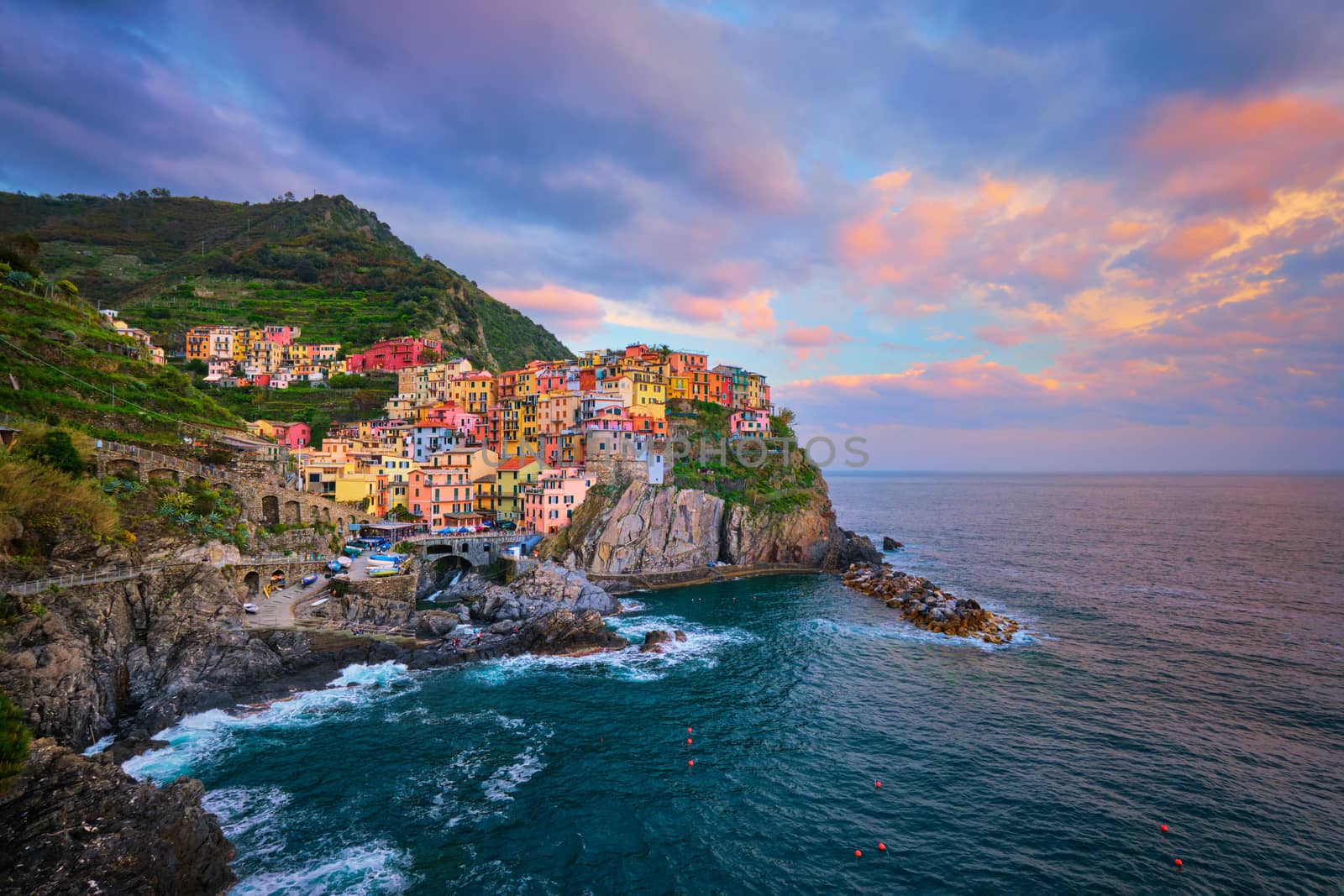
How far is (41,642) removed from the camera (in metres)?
27.7

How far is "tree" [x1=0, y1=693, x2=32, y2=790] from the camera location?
18172mm

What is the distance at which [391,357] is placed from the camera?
110 m

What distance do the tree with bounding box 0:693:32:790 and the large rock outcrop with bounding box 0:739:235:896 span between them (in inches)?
20.6

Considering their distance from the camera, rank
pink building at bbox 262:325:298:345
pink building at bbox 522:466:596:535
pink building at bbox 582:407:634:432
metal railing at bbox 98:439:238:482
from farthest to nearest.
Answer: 1. pink building at bbox 262:325:298:345
2. pink building at bbox 582:407:634:432
3. pink building at bbox 522:466:596:535
4. metal railing at bbox 98:439:238:482

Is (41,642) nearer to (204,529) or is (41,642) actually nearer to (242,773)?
(242,773)

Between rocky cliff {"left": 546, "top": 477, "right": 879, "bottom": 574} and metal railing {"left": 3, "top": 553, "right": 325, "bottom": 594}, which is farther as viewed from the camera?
rocky cliff {"left": 546, "top": 477, "right": 879, "bottom": 574}

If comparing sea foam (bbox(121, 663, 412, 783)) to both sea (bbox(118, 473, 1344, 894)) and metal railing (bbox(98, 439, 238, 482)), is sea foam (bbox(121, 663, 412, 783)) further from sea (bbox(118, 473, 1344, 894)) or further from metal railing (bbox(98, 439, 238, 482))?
metal railing (bbox(98, 439, 238, 482))

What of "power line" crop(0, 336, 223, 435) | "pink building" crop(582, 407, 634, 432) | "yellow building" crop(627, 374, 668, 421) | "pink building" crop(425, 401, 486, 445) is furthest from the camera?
"pink building" crop(425, 401, 486, 445)

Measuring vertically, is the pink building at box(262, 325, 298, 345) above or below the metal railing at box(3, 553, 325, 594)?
above

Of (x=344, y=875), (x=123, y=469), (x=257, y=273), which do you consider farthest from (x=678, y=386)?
(x=257, y=273)

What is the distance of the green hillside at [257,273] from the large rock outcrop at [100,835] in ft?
368

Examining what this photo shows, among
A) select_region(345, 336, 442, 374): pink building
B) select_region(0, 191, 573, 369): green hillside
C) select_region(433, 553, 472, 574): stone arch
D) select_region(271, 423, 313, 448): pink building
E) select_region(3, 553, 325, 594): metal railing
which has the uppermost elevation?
select_region(0, 191, 573, 369): green hillside

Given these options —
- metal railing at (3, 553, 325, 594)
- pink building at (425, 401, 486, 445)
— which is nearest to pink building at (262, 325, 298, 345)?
pink building at (425, 401, 486, 445)

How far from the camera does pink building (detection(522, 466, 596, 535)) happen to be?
69.6m
